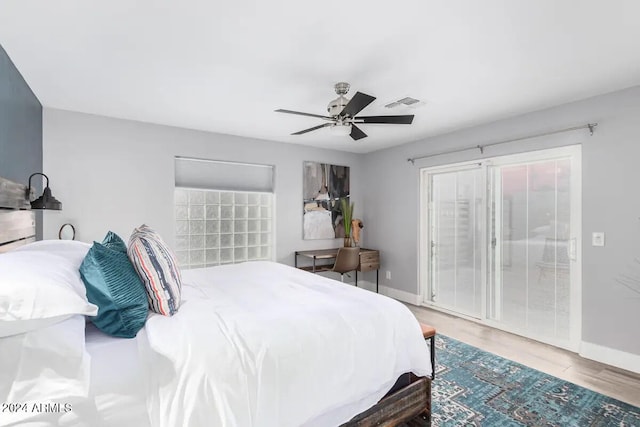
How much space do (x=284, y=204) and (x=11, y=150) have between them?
299cm

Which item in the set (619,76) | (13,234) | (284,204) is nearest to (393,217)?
(284,204)

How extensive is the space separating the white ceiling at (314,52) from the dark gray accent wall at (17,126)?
0.11 metres

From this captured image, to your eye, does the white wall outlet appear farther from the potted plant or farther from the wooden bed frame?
the wooden bed frame

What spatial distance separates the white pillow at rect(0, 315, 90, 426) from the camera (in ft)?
2.97

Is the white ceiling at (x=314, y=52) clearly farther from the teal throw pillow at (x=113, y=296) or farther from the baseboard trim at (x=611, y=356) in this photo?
the baseboard trim at (x=611, y=356)

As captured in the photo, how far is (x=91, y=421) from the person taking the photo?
99 cm

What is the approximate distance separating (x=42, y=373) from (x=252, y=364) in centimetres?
67

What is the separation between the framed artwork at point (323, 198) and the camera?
4.93 meters

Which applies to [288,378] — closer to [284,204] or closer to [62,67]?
[62,67]

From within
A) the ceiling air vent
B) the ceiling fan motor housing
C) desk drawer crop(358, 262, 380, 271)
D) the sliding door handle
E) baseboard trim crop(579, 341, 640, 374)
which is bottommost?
baseboard trim crop(579, 341, 640, 374)

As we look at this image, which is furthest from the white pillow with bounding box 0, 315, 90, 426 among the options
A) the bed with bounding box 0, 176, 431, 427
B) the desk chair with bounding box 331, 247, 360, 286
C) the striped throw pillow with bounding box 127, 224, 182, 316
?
the desk chair with bounding box 331, 247, 360, 286

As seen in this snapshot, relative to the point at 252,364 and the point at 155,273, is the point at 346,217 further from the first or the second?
the point at 252,364

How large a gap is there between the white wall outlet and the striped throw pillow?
3.54 meters

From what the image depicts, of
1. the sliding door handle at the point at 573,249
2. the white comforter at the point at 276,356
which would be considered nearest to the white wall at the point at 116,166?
the white comforter at the point at 276,356
